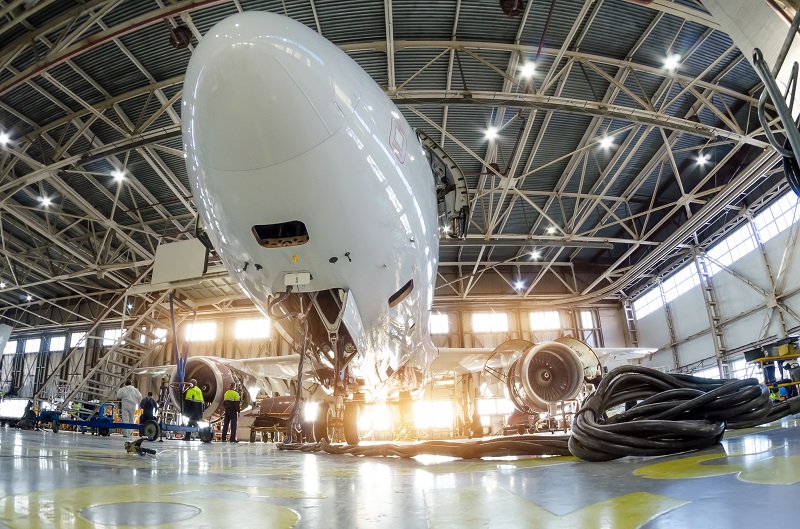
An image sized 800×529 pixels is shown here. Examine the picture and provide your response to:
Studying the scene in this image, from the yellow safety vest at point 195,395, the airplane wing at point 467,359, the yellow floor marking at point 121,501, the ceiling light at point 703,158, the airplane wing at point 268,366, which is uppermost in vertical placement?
the ceiling light at point 703,158

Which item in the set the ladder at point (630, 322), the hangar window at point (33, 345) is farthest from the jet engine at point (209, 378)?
the hangar window at point (33, 345)

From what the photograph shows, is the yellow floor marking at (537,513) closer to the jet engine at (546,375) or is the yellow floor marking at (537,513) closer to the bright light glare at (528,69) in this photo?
the jet engine at (546,375)

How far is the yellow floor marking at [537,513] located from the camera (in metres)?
1.17

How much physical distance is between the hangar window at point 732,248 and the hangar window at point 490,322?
10290 mm

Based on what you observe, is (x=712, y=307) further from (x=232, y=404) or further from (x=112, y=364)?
(x=112, y=364)

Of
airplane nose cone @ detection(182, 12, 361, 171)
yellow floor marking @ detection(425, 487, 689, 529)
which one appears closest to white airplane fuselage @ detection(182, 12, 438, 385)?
airplane nose cone @ detection(182, 12, 361, 171)

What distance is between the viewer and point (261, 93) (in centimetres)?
301

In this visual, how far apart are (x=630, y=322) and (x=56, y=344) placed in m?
35.2

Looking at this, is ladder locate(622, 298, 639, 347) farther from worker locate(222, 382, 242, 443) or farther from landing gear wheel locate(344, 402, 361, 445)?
landing gear wheel locate(344, 402, 361, 445)

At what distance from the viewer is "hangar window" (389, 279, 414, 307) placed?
15.4 feet

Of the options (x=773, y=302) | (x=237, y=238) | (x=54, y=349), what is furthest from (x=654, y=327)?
(x=54, y=349)

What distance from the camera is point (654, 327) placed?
24.1 m

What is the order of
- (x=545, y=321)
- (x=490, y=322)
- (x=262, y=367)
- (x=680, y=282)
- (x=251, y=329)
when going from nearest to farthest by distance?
(x=262, y=367) → (x=680, y=282) → (x=490, y=322) → (x=545, y=321) → (x=251, y=329)

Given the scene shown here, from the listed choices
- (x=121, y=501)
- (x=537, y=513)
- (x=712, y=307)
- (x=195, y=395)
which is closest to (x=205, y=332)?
(x=195, y=395)
